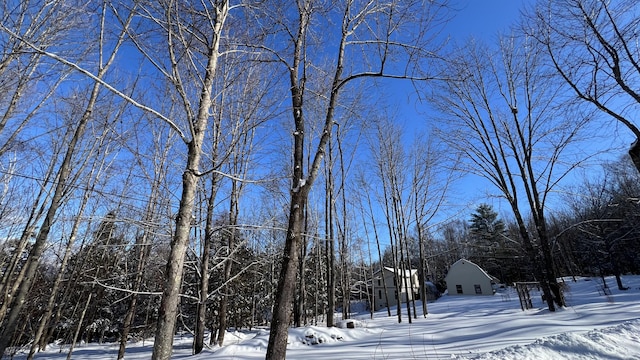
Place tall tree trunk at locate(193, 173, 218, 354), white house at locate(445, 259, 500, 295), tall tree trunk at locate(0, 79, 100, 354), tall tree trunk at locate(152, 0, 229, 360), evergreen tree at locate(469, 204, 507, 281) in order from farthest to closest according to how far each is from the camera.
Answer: evergreen tree at locate(469, 204, 507, 281) → white house at locate(445, 259, 500, 295) → tall tree trunk at locate(193, 173, 218, 354) → tall tree trunk at locate(0, 79, 100, 354) → tall tree trunk at locate(152, 0, 229, 360)

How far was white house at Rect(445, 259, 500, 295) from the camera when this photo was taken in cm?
3206

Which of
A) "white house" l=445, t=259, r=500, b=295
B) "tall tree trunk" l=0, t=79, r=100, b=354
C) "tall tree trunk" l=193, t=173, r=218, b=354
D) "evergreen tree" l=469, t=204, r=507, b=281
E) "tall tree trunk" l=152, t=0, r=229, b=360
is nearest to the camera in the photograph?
"tall tree trunk" l=152, t=0, r=229, b=360

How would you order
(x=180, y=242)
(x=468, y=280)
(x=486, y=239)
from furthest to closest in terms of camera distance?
(x=486, y=239)
(x=468, y=280)
(x=180, y=242)

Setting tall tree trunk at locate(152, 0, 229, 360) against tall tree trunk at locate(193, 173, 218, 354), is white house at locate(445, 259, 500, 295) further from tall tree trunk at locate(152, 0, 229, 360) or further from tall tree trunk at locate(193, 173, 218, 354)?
tall tree trunk at locate(152, 0, 229, 360)

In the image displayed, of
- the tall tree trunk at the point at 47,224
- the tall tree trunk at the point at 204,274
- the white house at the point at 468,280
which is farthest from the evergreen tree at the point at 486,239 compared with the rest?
the tall tree trunk at the point at 47,224

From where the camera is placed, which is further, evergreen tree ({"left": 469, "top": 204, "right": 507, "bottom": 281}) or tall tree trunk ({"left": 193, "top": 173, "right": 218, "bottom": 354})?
evergreen tree ({"left": 469, "top": 204, "right": 507, "bottom": 281})

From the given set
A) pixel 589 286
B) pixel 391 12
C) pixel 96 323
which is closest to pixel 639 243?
pixel 589 286

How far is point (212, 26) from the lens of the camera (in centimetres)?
373

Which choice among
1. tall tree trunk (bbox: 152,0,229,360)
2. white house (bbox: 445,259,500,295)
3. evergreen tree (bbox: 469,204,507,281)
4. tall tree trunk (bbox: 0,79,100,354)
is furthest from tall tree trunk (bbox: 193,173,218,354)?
evergreen tree (bbox: 469,204,507,281)

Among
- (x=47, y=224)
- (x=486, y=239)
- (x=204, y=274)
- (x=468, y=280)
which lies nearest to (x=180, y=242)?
(x=47, y=224)

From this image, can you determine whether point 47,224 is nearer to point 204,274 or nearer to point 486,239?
point 204,274

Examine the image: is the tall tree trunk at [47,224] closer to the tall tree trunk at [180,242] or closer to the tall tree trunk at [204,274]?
the tall tree trunk at [204,274]

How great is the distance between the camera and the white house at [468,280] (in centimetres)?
3206

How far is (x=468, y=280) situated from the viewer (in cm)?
3300
